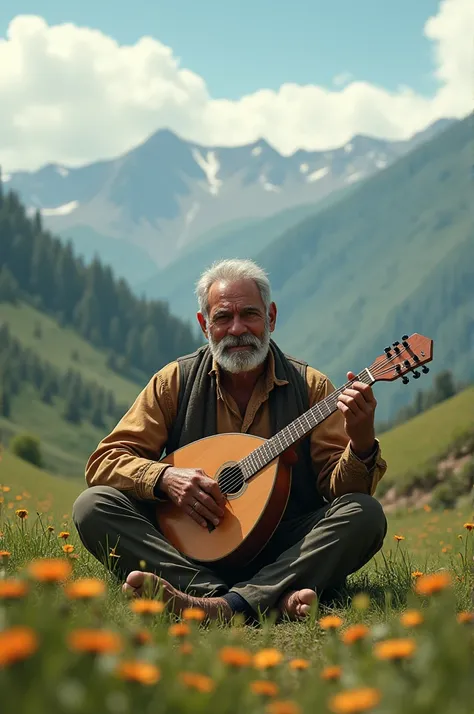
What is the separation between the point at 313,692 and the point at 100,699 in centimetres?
53

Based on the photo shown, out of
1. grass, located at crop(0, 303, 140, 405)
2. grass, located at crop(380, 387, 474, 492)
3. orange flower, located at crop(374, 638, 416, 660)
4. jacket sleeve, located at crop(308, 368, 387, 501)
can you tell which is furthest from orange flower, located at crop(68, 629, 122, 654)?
grass, located at crop(0, 303, 140, 405)

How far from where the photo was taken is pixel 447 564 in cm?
704

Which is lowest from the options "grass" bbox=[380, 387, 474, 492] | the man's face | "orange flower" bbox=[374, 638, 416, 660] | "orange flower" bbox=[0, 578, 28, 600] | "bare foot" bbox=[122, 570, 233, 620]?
"grass" bbox=[380, 387, 474, 492]

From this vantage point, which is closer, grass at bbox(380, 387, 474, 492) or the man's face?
the man's face

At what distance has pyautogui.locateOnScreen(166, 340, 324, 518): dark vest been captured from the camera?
19.9ft

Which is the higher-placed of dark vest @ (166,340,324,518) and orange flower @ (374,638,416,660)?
dark vest @ (166,340,324,518)

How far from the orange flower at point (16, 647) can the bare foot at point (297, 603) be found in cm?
340

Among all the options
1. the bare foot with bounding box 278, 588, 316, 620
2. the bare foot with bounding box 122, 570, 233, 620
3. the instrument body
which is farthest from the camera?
the instrument body

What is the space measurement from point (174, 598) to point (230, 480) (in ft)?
3.36

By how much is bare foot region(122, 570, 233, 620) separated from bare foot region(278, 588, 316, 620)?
32cm

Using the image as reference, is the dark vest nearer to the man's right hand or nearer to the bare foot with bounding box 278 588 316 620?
the man's right hand

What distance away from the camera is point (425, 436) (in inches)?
1492

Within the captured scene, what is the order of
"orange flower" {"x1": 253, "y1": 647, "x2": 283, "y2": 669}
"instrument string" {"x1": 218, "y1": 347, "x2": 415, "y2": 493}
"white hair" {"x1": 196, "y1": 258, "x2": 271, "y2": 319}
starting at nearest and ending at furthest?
"orange flower" {"x1": 253, "y1": 647, "x2": 283, "y2": 669} → "instrument string" {"x1": 218, "y1": 347, "x2": 415, "y2": 493} → "white hair" {"x1": 196, "y1": 258, "x2": 271, "y2": 319}

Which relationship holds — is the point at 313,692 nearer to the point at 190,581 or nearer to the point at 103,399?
the point at 190,581
